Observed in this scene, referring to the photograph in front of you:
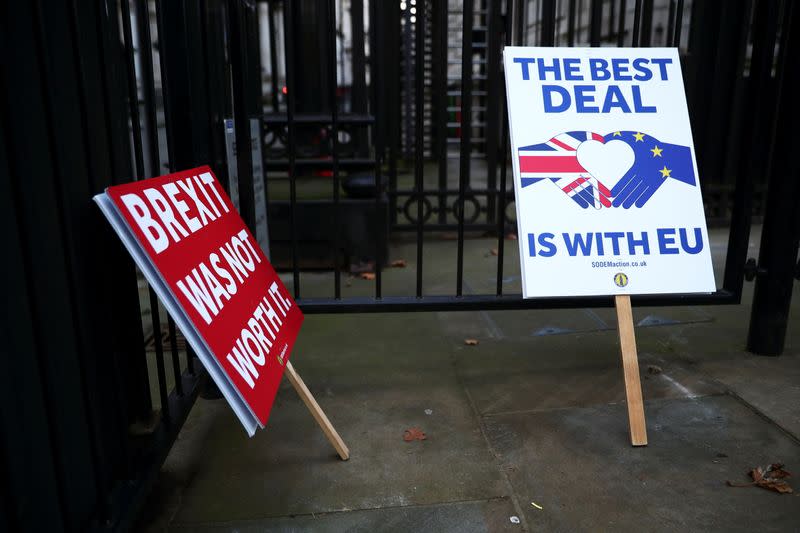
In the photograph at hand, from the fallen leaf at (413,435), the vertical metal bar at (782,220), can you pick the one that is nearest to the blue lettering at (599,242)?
the fallen leaf at (413,435)

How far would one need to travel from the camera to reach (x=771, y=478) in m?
2.42

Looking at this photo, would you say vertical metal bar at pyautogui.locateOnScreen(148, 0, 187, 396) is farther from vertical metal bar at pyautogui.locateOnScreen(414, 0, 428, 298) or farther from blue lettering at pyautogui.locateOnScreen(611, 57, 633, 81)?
blue lettering at pyautogui.locateOnScreen(611, 57, 633, 81)

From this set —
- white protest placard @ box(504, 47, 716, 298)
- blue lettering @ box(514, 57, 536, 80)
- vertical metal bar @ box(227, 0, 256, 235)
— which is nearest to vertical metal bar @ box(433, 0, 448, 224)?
blue lettering @ box(514, 57, 536, 80)

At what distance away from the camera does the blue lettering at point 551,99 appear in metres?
2.80

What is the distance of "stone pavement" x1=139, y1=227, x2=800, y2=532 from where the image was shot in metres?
2.26

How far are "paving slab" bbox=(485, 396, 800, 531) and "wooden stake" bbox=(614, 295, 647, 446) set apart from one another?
0.08m

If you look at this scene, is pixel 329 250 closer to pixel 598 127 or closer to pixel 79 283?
pixel 598 127

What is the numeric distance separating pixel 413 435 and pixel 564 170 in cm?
138

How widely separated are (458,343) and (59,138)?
269 centimetres

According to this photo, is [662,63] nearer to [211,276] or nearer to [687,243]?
[687,243]

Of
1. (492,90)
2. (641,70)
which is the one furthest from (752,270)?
(492,90)

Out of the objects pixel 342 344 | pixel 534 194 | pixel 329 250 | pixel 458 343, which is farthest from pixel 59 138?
pixel 329 250

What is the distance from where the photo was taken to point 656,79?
2.90 m

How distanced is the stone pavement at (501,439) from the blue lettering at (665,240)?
0.81 m
